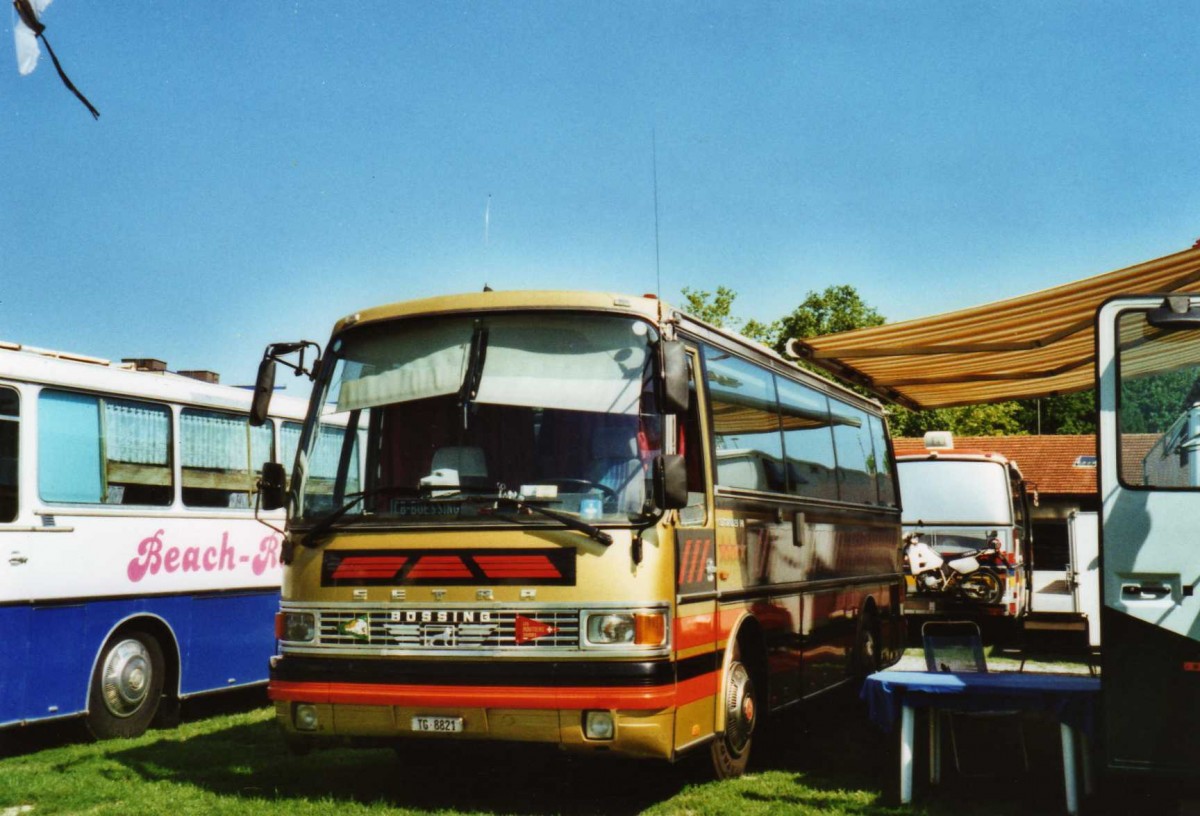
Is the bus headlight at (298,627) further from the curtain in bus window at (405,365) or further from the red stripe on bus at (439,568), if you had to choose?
the curtain in bus window at (405,365)

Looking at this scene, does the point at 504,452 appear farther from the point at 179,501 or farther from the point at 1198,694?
the point at 179,501

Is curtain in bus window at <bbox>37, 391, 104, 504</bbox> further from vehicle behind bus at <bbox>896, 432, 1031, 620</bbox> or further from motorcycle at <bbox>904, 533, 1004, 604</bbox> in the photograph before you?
motorcycle at <bbox>904, 533, 1004, 604</bbox>

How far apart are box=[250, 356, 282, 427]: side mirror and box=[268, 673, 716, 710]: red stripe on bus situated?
1694 millimetres

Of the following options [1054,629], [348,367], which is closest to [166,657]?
[348,367]

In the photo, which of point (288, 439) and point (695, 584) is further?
point (288, 439)

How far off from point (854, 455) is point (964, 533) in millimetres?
8066

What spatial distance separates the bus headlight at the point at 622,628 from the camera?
723 cm

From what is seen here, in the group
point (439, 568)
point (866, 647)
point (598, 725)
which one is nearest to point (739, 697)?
point (598, 725)

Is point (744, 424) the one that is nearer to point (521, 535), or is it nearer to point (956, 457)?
point (521, 535)

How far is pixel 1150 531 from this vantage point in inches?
260

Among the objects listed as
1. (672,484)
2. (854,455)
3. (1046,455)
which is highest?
(1046,455)

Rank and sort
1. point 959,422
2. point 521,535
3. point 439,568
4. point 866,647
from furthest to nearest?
point 959,422
point 866,647
point 439,568
point 521,535

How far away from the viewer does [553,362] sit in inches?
309

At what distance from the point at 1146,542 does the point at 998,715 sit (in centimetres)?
172
